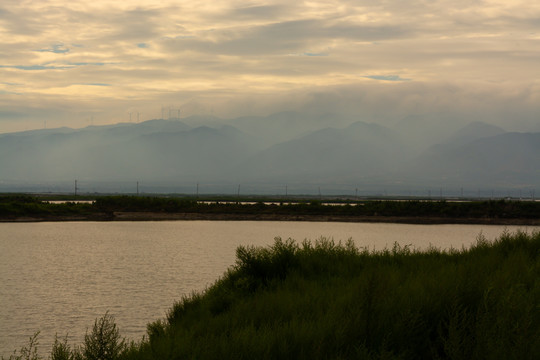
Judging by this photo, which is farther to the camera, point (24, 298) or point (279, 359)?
point (24, 298)

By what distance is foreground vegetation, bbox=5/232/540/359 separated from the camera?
1027cm

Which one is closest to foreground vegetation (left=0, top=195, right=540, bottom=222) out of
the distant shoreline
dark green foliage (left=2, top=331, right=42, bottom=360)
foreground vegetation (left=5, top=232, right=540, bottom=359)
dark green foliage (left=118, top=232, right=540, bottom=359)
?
the distant shoreline

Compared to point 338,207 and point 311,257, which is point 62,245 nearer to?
point 311,257

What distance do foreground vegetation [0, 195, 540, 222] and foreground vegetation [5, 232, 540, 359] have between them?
270 ft

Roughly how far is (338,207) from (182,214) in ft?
90.8

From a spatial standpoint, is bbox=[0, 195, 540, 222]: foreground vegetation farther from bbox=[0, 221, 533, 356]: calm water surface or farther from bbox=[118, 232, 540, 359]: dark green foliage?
bbox=[118, 232, 540, 359]: dark green foliage

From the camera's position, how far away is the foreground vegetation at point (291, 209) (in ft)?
315

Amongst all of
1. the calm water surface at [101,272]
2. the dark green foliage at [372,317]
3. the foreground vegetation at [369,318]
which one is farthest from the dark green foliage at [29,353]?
the dark green foliage at [372,317]

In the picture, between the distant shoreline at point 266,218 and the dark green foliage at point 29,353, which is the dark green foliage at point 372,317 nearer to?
the dark green foliage at point 29,353

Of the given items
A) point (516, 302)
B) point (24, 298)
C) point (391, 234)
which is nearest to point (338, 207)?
point (391, 234)

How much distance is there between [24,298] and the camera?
27.6m

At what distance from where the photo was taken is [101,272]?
3788 cm

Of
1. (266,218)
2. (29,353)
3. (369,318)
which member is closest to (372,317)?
(369,318)

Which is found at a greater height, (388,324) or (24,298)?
(388,324)
